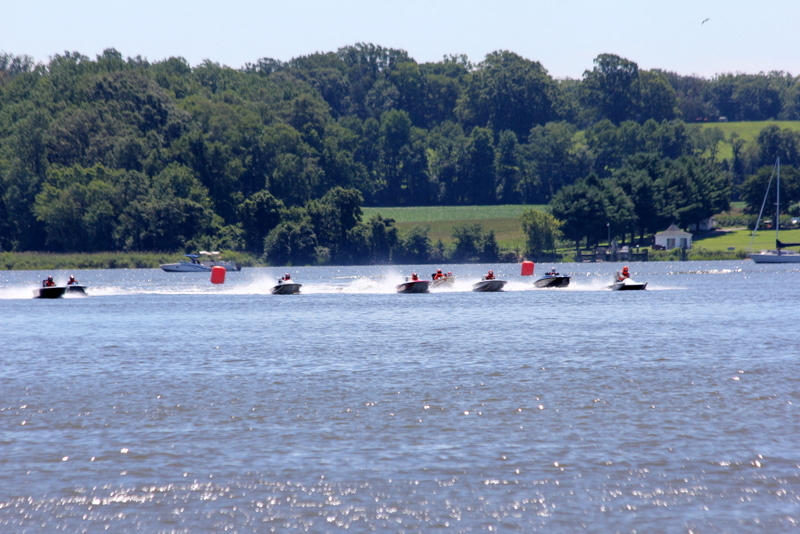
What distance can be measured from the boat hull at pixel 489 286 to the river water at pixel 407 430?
2461 cm

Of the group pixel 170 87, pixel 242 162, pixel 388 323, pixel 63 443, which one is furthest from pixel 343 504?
pixel 170 87

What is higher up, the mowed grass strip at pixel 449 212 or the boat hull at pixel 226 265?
the mowed grass strip at pixel 449 212

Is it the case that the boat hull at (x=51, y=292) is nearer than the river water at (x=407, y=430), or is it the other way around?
the river water at (x=407, y=430)

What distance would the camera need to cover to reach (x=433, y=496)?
13.9 meters

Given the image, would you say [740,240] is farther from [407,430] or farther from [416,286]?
[407,430]

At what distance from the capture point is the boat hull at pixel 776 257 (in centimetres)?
11788

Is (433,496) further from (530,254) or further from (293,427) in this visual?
(530,254)

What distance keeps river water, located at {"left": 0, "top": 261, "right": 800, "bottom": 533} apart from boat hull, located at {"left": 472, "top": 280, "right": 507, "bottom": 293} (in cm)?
2461

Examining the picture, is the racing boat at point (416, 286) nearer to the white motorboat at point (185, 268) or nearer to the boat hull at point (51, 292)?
the boat hull at point (51, 292)

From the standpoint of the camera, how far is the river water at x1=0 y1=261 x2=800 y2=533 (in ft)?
43.5

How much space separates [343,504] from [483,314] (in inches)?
1377

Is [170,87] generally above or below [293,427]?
above

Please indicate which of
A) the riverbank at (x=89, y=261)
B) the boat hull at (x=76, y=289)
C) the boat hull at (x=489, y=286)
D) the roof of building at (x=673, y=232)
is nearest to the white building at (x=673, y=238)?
the roof of building at (x=673, y=232)

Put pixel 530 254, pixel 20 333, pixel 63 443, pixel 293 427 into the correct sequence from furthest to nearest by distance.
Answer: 1. pixel 530 254
2. pixel 20 333
3. pixel 293 427
4. pixel 63 443
